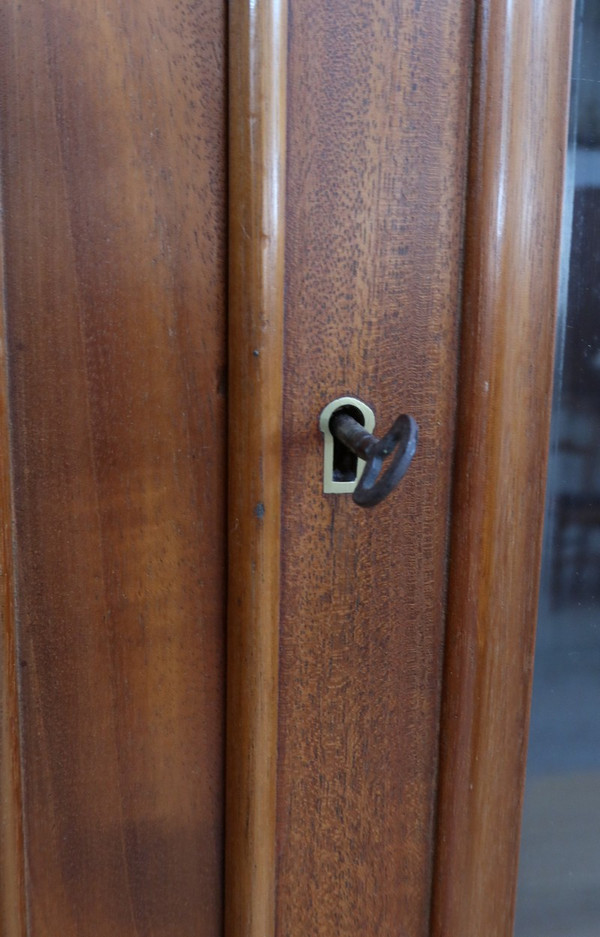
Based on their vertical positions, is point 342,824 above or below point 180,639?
below

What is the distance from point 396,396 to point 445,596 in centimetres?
11

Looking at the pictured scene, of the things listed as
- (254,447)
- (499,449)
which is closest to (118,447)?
(254,447)

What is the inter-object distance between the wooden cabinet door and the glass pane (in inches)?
1.7

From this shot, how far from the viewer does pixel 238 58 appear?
1.06 feet

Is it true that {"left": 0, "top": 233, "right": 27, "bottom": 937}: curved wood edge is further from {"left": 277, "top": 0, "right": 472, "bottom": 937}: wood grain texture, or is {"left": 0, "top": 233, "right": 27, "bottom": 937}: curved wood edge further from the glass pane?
the glass pane

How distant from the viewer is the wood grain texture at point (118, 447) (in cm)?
32

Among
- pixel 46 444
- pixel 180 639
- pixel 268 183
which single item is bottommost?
pixel 180 639

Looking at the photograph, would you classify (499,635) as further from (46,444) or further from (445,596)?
(46,444)

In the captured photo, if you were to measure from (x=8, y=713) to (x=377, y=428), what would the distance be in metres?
0.23

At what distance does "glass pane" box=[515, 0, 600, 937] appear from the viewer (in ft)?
1.34

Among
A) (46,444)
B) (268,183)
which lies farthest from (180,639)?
(268,183)

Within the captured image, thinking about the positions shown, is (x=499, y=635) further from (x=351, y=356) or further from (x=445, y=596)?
(x=351, y=356)

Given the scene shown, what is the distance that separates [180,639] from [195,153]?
24 centimetres

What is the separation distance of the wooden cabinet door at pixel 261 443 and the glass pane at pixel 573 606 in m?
0.04
